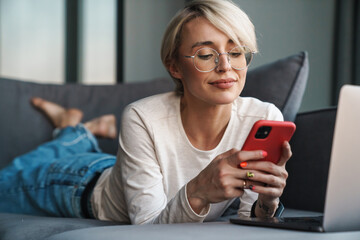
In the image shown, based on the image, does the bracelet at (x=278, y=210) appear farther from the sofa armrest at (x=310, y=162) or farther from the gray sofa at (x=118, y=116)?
the sofa armrest at (x=310, y=162)

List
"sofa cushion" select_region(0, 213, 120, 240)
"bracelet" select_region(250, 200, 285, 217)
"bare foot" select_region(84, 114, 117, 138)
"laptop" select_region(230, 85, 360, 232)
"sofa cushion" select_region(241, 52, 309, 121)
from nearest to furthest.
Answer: "laptop" select_region(230, 85, 360, 232), "bracelet" select_region(250, 200, 285, 217), "sofa cushion" select_region(0, 213, 120, 240), "sofa cushion" select_region(241, 52, 309, 121), "bare foot" select_region(84, 114, 117, 138)

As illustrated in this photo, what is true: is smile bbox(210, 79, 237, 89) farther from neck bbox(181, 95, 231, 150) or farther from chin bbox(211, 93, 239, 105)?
neck bbox(181, 95, 231, 150)

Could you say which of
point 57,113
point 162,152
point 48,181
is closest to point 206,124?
point 162,152

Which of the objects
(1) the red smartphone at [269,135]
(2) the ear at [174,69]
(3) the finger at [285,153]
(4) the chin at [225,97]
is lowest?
(3) the finger at [285,153]

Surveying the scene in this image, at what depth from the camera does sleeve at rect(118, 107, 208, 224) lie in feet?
4.20

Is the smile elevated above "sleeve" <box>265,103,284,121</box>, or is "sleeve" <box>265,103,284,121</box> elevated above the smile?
the smile

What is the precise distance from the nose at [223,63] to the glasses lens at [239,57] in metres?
0.02

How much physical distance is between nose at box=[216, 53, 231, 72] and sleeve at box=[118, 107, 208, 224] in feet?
0.92

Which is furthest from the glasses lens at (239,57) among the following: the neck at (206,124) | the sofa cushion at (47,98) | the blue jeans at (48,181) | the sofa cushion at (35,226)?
the sofa cushion at (47,98)

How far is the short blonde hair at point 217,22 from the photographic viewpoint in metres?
1.29

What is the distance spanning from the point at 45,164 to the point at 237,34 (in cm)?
104

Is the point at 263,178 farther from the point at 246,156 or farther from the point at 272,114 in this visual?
the point at 272,114

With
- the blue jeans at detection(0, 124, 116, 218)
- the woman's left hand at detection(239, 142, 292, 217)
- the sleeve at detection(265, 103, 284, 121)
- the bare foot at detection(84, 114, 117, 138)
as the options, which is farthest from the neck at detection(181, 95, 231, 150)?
the bare foot at detection(84, 114, 117, 138)

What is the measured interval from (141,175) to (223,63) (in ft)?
1.22
